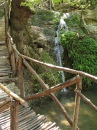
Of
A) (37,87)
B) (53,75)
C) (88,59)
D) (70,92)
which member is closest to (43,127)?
(37,87)

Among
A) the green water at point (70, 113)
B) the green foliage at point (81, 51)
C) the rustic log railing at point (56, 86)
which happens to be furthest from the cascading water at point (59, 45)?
the rustic log railing at point (56, 86)

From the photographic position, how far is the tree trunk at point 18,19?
7.33 m

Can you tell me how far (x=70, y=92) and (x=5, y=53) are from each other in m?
3.65

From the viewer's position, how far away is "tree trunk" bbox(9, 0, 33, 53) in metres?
7.33

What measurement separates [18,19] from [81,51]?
14.8ft

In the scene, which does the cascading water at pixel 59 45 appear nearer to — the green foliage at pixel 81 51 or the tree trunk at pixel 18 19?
the green foliage at pixel 81 51

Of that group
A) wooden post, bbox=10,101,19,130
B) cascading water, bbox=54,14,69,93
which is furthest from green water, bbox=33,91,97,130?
wooden post, bbox=10,101,19,130

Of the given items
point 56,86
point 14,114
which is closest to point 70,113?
point 56,86

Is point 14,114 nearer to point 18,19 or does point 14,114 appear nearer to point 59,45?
point 18,19

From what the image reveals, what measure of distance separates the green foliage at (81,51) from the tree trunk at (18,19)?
3350 mm

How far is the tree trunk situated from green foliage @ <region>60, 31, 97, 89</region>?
335 centimetres

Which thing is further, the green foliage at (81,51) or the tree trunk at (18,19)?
the green foliage at (81,51)

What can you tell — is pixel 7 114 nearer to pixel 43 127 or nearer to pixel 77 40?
pixel 43 127

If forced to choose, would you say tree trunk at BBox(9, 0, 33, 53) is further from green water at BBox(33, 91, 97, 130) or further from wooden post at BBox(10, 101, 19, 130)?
wooden post at BBox(10, 101, 19, 130)
